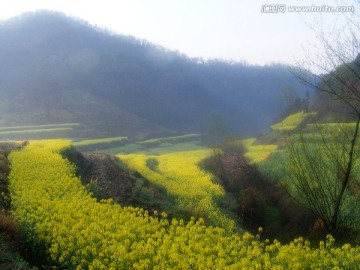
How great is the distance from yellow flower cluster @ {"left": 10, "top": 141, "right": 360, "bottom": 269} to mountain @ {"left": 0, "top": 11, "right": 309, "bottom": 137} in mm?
69693

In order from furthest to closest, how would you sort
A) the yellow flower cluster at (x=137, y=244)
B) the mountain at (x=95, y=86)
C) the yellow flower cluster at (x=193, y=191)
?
1. the mountain at (x=95, y=86)
2. the yellow flower cluster at (x=193, y=191)
3. the yellow flower cluster at (x=137, y=244)

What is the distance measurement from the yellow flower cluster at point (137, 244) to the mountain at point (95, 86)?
69.7m

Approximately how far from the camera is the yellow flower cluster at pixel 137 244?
8.05m

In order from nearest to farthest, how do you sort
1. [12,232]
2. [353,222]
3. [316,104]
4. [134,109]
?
[12,232] → [353,222] → [316,104] → [134,109]

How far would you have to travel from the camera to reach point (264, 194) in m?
24.7

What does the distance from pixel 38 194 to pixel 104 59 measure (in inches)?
6035

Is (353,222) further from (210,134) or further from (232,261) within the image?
(210,134)

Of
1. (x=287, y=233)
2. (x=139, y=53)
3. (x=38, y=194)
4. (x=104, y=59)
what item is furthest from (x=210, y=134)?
(x=139, y=53)

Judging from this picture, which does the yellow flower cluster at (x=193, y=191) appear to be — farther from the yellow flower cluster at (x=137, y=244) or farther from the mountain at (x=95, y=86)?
the mountain at (x=95, y=86)

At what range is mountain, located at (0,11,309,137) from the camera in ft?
370

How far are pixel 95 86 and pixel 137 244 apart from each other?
139 meters

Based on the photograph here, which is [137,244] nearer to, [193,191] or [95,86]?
[193,191]

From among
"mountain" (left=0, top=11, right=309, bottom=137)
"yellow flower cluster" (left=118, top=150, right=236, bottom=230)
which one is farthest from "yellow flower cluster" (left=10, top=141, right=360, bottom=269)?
"mountain" (left=0, top=11, right=309, bottom=137)

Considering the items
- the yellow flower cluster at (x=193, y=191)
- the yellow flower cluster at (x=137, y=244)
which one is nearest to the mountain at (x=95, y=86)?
the yellow flower cluster at (x=193, y=191)
